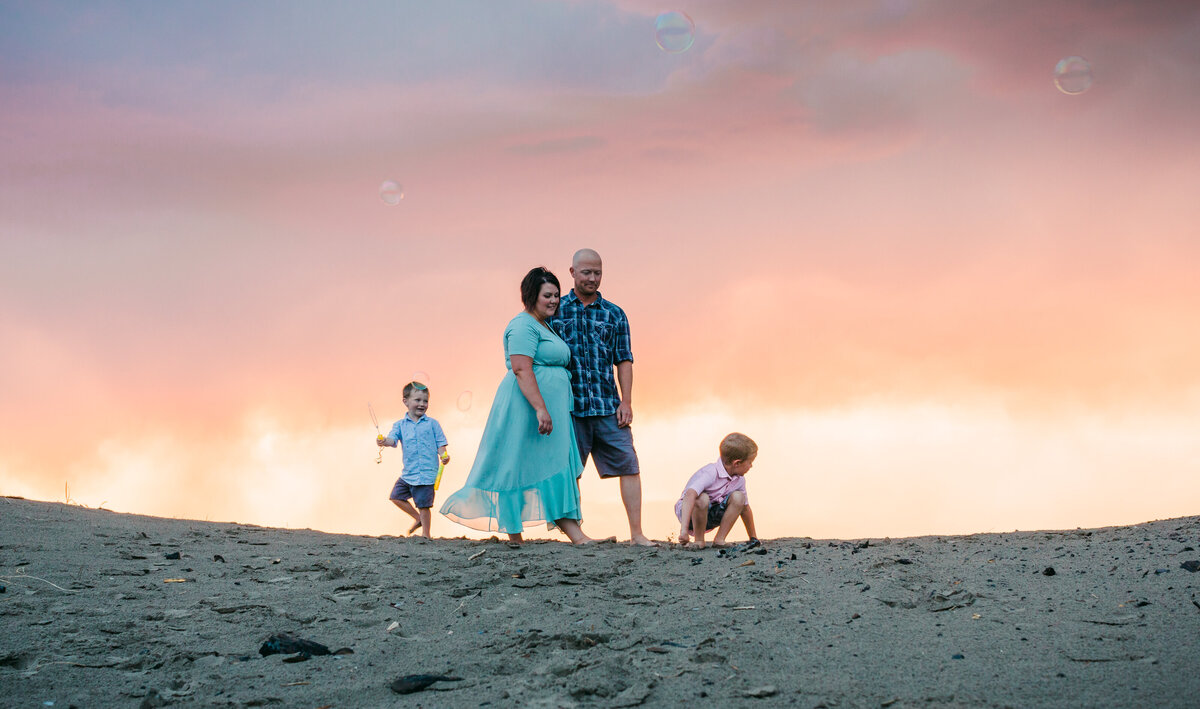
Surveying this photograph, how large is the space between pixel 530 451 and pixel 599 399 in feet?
2.26

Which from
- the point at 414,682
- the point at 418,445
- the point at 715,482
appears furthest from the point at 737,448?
the point at 418,445

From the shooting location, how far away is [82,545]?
6324 mm

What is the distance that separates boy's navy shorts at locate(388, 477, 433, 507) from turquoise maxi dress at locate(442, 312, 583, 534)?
3.17 m

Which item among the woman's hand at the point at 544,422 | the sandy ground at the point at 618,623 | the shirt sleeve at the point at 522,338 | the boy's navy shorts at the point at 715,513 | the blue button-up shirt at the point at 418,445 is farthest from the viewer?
the blue button-up shirt at the point at 418,445

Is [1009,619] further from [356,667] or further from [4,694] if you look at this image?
[4,694]

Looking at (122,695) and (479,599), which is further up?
(479,599)

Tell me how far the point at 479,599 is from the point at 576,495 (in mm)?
2024

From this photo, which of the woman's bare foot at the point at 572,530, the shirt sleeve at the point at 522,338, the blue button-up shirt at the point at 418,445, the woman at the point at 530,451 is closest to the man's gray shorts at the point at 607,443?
the woman at the point at 530,451

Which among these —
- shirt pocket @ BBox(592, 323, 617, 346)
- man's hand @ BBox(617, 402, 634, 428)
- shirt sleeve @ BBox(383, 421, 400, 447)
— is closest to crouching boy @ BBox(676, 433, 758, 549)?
man's hand @ BBox(617, 402, 634, 428)

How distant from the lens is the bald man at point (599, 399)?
275 inches

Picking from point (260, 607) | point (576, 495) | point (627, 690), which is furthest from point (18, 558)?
point (627, 690)

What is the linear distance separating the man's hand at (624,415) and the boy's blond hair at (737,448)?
0.85 m

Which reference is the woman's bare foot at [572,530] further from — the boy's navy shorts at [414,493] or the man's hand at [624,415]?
the boy's navy shorts at [414,493]

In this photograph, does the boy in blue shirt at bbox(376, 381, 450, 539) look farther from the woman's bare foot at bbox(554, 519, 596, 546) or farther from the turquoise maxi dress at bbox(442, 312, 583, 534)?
the woman's bare foot at bbox(554, 519, 596, 546)
